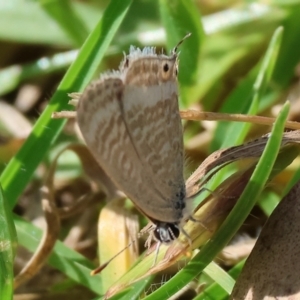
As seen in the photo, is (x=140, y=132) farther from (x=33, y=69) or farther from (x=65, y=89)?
(x=33, y=69)

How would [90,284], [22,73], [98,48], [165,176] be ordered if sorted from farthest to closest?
[22,73] → [98,48] → [90,284] → [165,176]

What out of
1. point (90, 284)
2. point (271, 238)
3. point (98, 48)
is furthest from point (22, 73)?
point (271, 238)

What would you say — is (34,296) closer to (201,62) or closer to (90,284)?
(90,284)

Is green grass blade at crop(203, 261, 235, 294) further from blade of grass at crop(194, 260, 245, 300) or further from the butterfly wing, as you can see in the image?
the butterfly wing

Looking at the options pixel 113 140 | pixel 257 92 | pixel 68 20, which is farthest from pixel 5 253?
pixel 68 20

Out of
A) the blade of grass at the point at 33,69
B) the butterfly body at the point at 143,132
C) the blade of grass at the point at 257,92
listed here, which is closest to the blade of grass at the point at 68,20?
the blade of grass at the point at 33,69

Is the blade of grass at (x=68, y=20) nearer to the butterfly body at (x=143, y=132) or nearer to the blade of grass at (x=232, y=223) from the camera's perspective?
the butterfly body at (x=143, y=132)

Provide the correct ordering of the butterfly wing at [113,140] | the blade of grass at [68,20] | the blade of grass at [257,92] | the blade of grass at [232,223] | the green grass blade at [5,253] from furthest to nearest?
the blade of grass at [68,20] → the blade of grass at [257,92] → the green grass blade at [5,253] → the blade of grass at [232,223] → the butterfly wing at [113,140]
